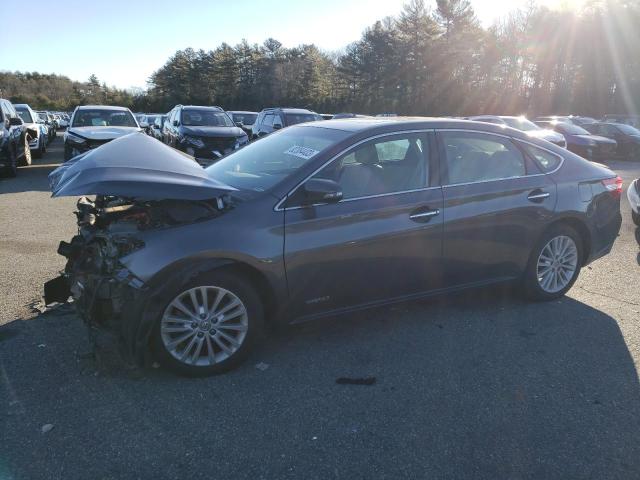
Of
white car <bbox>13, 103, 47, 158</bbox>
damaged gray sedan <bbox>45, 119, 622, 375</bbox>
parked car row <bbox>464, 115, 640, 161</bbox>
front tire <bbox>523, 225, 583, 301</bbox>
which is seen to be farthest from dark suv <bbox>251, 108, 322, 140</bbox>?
front tire <bbox>523, 225, 583, 301</bbox>

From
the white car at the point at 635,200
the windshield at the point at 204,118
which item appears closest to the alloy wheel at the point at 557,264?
the white car at the point at 635,200

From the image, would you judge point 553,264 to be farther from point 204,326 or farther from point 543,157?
point 204,326

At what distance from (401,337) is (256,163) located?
6.11ft

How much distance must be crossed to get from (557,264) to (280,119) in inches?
455

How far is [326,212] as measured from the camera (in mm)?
3646

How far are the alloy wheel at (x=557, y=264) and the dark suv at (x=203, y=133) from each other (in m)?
9.31

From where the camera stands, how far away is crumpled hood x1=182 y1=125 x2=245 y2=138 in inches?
543

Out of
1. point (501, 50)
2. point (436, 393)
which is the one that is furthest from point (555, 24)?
point (436, 393)

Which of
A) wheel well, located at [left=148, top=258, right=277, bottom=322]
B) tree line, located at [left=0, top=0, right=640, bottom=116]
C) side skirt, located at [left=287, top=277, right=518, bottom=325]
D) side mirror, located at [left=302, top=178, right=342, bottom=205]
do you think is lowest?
side skirt, located at [left=287, top=277, right=518, bottom=325]

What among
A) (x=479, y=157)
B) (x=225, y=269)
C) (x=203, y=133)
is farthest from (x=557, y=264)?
(x=203, y=133)

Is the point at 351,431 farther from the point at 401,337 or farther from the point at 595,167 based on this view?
the point at 595,167

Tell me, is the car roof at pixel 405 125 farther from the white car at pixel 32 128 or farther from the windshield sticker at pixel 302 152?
the white car at pixel 32 128

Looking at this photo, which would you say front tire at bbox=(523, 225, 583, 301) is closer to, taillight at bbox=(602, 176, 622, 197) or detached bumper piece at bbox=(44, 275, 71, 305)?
taillight at bbox=(602, 176, 622, 197)

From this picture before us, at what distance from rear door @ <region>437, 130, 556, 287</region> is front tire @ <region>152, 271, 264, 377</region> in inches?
67.6
